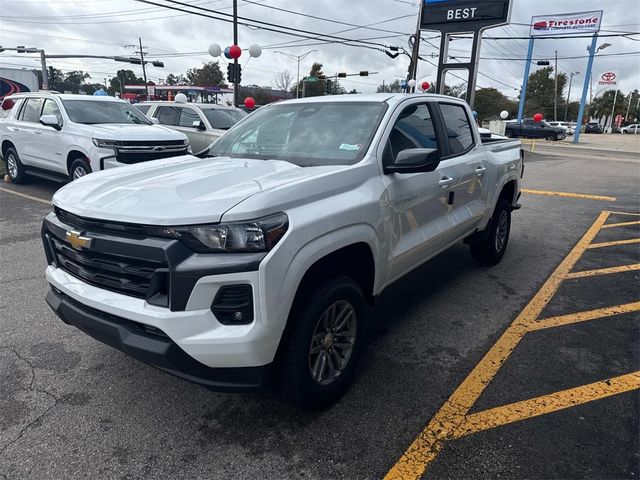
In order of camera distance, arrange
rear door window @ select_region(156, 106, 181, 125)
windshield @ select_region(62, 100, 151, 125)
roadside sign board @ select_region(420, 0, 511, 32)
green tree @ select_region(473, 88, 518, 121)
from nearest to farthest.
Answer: windshield @ select_region(62, 100, 151, 125) < rear door window @ select_region(156, 106, 181, 125) < roadside sign board @ select_region(420, 0, 511, 32) < green tree @ select_region(473, 88, 518, 121)

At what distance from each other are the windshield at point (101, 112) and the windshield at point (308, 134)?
5889mm

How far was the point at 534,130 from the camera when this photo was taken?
130 feet

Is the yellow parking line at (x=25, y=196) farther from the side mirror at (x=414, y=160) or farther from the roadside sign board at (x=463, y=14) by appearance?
the roadside sign board at (x=463, y=14)

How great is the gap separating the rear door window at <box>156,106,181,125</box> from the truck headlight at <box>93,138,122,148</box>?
12.5ft

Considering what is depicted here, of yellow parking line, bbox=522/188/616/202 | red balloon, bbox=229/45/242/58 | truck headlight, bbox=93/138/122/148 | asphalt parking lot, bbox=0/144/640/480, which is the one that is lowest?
asphalt parking lot, bbox=0/144/640/480

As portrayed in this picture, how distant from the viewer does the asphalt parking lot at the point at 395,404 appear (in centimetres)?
240

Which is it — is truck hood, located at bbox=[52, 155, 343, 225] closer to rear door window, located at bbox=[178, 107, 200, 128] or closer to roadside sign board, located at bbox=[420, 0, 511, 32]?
rear door window, located at bbox=[178, 107, 200, 128]

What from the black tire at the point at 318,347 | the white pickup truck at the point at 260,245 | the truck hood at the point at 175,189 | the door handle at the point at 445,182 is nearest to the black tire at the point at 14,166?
the white pickup truck at the point at 260,245

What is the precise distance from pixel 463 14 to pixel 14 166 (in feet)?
49.5

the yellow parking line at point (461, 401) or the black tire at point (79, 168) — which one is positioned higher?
the black tire at point (79, 168)

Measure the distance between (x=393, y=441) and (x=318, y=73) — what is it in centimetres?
7402

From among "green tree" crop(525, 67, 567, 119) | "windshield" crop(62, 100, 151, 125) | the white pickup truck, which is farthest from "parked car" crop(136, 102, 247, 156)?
"green tree" crop(525, 67, 567, 119)

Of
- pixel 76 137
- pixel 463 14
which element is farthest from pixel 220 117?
pixel 463 14

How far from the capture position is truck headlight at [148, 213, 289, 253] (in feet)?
7.27
